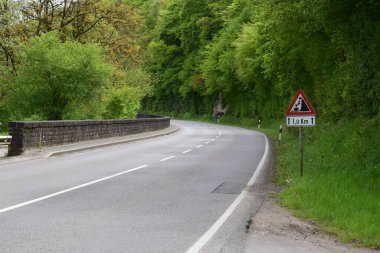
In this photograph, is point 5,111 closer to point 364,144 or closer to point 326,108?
point 326,108

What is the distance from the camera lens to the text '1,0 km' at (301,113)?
1251cm

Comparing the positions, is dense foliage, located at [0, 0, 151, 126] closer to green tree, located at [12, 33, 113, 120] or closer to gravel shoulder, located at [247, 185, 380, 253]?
green tree, located at [12, 33, 113, 120]

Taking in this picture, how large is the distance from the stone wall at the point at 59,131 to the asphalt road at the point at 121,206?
238 cm

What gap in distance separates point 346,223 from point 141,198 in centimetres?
410

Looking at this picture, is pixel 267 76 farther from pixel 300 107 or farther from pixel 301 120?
pixel 301 120

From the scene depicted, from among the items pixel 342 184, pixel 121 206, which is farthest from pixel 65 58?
pixel 121 206

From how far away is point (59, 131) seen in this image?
859 inches

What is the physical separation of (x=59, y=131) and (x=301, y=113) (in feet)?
42.0

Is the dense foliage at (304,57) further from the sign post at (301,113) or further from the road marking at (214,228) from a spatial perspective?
the road marking at (214,228)

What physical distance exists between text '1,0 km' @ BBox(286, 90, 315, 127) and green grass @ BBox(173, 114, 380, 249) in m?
1.43

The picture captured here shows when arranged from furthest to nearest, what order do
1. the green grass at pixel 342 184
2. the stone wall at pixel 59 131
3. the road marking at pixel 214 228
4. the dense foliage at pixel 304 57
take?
the stone wall at pixel 59 131 < the dense foliage at pixel 304 57 < the green grass at pixel 342 184 < the road marking at pixel 214 228

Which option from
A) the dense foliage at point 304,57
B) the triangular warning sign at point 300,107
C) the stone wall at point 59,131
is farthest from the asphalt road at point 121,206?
the dense foliage at point 304,57

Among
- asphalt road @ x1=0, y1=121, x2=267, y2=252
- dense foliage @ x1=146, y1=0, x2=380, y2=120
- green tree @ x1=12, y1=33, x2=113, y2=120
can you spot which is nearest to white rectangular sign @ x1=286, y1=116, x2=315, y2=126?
asphalt road @ x1=0, y1=121, x2=267, y2=252

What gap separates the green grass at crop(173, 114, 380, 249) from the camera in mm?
7832
